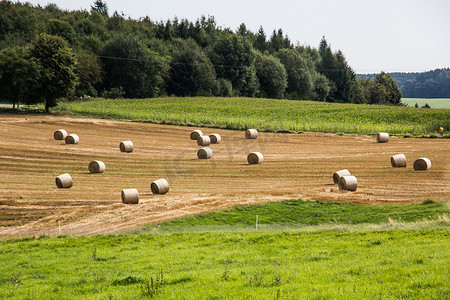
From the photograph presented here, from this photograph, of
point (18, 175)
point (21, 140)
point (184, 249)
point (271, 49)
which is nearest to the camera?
point (184, 249)

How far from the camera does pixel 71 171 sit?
33875 mm

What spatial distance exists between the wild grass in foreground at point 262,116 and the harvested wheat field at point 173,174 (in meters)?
7.01

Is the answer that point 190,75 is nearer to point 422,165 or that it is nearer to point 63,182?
point 422,165

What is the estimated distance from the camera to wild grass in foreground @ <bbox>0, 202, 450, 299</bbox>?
32.3 ft

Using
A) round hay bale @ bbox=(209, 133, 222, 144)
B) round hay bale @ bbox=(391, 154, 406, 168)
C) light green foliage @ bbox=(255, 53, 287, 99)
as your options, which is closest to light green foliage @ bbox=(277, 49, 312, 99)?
light green foliage @ bbox=(255, 53, 287, 99)

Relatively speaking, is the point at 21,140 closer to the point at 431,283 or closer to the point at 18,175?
the point at 18,175

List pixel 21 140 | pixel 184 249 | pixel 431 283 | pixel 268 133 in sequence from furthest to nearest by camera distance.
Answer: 1. pixel 268 133
2. pixel 21 140
3. pixel 184 249
4. pixel 431 283

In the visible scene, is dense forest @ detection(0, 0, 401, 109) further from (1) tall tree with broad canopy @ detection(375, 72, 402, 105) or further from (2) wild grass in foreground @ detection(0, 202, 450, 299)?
(2) wild grass in foreground @ detection(0, 202, 450, 299)

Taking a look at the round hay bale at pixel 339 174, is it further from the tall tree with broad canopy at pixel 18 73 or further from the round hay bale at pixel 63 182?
the tall tree with broad canopy at pixel 18 73

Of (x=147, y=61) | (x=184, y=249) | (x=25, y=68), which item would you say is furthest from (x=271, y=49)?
(x=184, y=249)

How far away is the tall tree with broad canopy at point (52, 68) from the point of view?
5944 cm

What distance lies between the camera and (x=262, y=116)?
75.0 m

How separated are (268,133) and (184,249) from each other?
1621 inches

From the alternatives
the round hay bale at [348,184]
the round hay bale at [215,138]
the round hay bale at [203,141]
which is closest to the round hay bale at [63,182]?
the round hay bale at [348,184]
